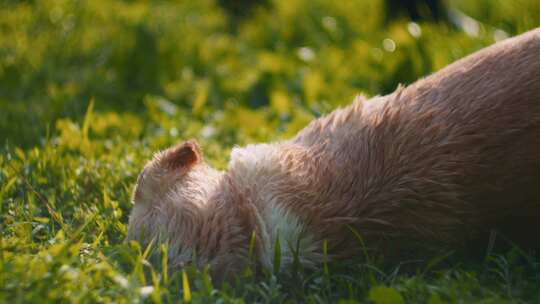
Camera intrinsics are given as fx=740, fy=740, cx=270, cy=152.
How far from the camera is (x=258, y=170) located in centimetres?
291

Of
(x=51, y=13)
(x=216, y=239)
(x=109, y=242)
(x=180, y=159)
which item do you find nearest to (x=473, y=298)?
(x=216, y=239)

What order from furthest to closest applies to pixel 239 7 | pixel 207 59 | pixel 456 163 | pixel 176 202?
pixel 239 7, pixel 207 59, pixel 176 202, pixel 456 163

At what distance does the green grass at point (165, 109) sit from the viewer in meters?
Answer: 2.47

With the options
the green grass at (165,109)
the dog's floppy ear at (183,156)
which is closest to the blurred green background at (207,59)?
the green grass at (165,109)

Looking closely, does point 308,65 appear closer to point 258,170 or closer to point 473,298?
point 258,170

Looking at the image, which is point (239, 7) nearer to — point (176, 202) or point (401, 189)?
point (176, 202)

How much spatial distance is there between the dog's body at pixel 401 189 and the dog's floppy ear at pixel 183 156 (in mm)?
131

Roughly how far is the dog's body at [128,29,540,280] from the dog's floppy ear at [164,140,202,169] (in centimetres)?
13

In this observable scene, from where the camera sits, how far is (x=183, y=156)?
299cm

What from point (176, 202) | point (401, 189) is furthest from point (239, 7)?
point (401, 189)

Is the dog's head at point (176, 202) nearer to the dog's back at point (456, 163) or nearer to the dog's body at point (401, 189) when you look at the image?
the dog's body at point (401, 189)

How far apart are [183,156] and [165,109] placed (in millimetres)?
1712

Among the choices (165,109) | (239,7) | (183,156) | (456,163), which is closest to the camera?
(456,163)

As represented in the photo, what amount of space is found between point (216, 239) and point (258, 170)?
0.36 metres
